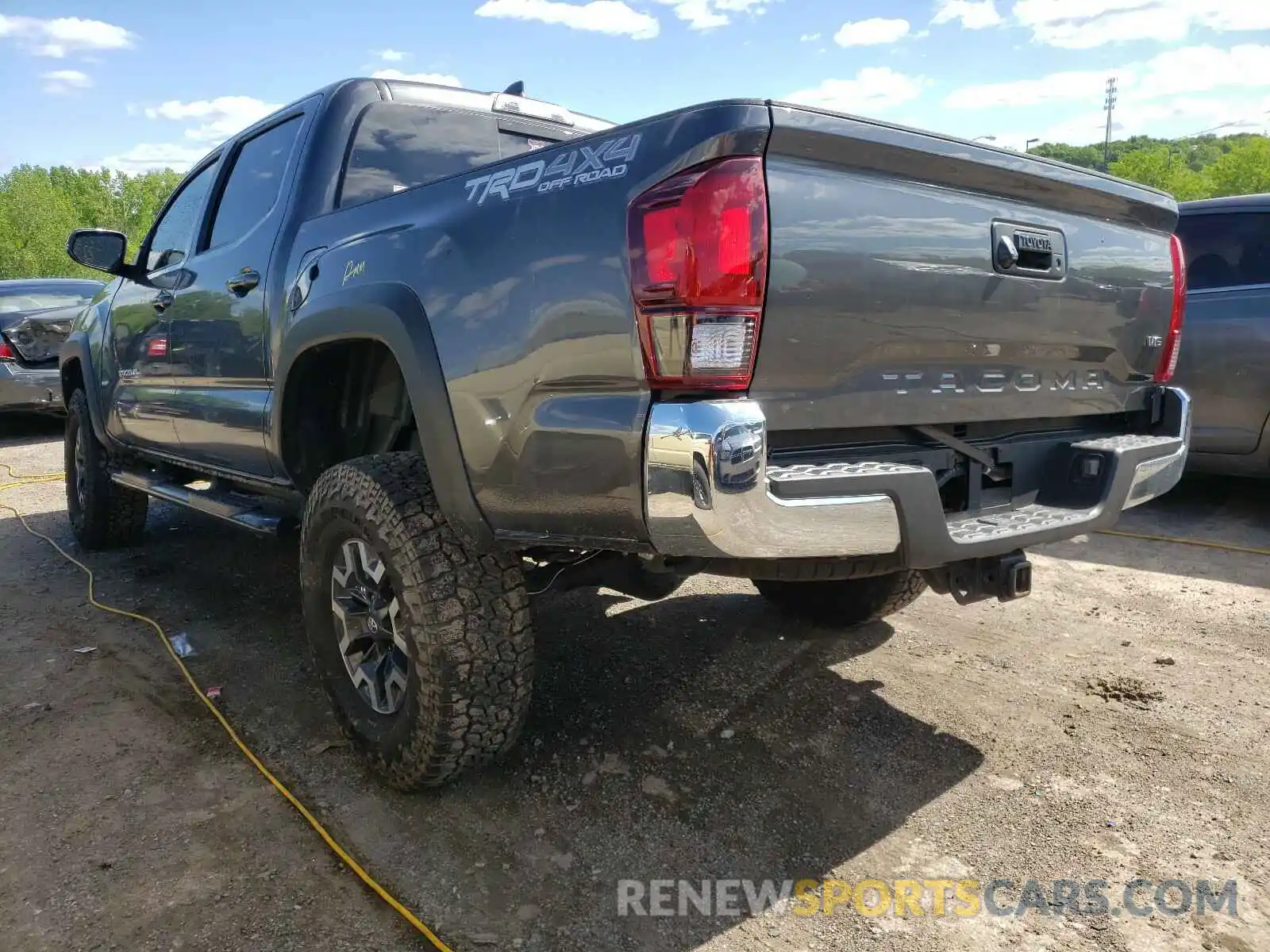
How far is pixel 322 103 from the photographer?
3.29 m

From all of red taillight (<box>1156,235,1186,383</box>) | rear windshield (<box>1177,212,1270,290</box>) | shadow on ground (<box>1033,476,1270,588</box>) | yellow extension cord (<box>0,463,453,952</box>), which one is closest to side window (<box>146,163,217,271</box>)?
yellow extension cord (<box>0,463,453,952</box>)

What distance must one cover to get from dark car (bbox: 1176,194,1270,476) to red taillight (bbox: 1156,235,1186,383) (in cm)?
267

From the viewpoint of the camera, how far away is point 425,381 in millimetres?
2367

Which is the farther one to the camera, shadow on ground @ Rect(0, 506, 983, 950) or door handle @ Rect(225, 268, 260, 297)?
door handle @ Rect(225, 268, 260, 297)

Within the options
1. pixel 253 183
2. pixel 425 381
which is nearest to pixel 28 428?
pixel 253 183

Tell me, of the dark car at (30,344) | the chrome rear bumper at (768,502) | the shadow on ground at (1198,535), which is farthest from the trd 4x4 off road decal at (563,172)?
the dark car at (30,344)

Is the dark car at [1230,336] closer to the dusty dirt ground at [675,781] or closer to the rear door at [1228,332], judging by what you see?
the rear door at [1228,332]

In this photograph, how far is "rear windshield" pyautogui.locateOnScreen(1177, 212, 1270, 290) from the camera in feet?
17.0

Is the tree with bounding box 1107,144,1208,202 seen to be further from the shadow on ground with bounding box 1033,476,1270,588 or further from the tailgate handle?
the tailgate handle

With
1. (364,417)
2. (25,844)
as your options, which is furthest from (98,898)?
(364,417)

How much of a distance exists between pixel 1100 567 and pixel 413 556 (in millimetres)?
3710

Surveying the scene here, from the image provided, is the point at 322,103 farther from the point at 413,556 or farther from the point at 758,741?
the point at 758,741

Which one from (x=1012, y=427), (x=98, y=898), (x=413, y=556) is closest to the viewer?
(x=98, y=898)

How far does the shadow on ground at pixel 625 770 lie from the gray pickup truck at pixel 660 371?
0.23 m
